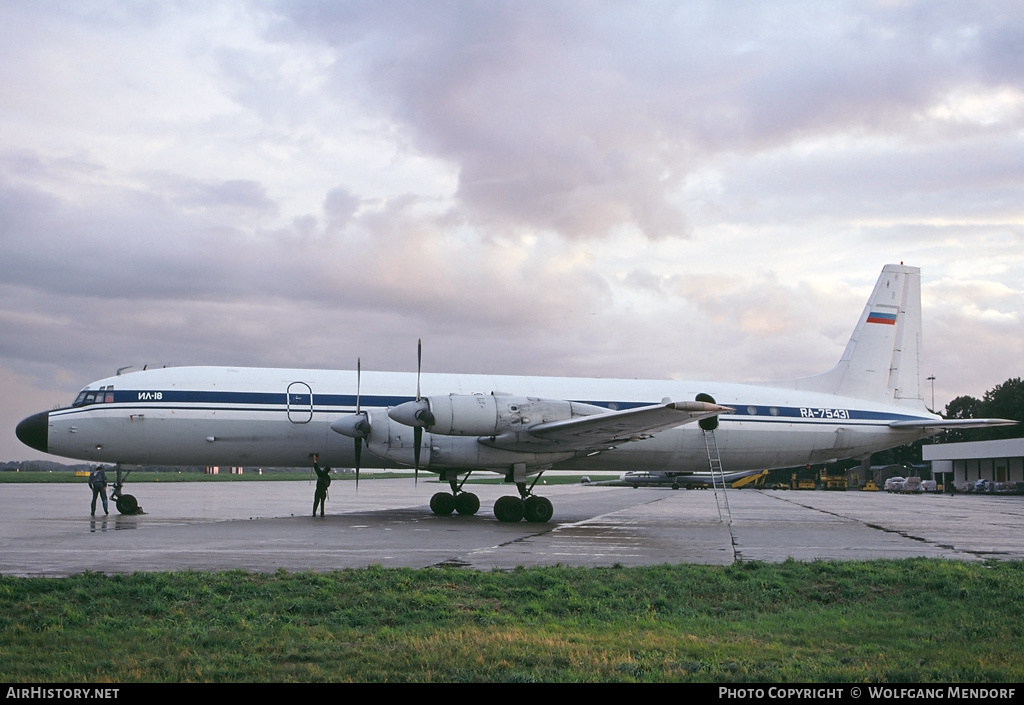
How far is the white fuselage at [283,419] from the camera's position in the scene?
74.6ft

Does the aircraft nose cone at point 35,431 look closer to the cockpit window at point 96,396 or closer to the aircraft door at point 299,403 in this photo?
the cockpit window at point 96,396

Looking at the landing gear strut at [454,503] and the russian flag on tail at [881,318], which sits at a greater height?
the russian flag on tail at [881,318]

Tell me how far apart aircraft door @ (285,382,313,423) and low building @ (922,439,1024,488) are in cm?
5928

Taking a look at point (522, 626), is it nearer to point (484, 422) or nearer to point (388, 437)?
point (484, 422)

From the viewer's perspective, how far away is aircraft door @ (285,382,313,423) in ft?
74.9

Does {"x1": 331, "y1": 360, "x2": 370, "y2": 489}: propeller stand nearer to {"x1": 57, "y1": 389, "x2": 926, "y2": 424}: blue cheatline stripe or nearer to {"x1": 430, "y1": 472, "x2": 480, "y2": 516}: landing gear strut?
{"x1": 57, "y1": 389, "x2": 926, "y2": 424}: blue cheatline stripe

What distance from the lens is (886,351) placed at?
2761cm

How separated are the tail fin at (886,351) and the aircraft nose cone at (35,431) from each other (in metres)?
22.9

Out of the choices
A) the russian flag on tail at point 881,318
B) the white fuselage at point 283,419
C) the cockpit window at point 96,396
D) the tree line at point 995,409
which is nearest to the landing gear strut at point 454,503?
the white fuselage at point 283,419

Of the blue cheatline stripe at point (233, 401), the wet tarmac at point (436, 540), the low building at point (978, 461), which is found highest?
the blue cheatline stripe at point (233, 401)

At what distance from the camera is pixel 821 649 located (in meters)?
7.50

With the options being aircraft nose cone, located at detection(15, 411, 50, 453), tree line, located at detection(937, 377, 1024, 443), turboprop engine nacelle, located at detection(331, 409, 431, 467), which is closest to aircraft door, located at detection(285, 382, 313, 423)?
turboprop engine nacelle, located at detection(331, 409, 431, 467)
